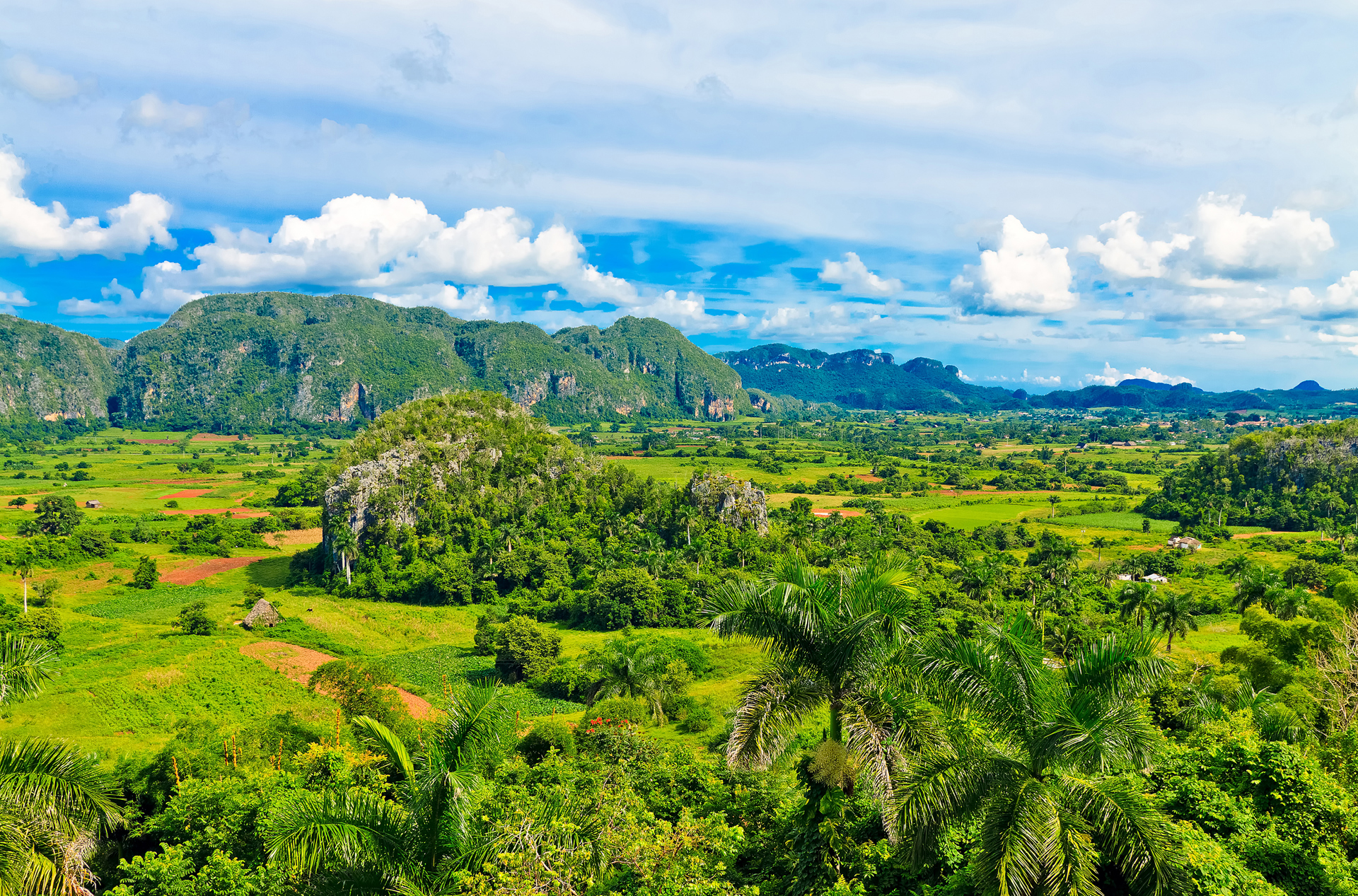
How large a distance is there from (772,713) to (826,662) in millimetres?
1045

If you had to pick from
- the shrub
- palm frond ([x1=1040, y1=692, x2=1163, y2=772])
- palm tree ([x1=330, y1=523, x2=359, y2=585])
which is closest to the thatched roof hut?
palm tree ([x1=330, y1=523, x2=359, y2=585])

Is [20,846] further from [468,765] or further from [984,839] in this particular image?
[984,839]

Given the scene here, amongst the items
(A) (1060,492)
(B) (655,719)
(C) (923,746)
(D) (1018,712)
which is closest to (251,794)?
(C) (923,746)

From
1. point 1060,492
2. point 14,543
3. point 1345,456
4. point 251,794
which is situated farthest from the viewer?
point 1060,492

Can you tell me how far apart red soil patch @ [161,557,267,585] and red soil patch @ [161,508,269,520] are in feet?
50.6

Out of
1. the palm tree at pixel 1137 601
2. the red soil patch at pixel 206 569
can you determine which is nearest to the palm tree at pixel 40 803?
the palm tree at pixel 1137 601

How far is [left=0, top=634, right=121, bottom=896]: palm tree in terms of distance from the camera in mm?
10688

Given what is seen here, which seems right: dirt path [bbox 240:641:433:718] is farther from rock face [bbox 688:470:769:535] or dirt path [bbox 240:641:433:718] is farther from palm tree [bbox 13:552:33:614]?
rock face [bbox 688:470:769:535]

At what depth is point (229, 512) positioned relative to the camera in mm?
82812

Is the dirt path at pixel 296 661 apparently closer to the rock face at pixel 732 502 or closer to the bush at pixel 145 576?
the bush at pixel 145 576

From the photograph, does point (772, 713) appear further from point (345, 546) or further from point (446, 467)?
point (446, 467)

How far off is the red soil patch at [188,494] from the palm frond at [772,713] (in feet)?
334

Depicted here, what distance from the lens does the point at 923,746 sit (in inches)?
403

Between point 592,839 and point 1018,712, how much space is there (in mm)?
6089
